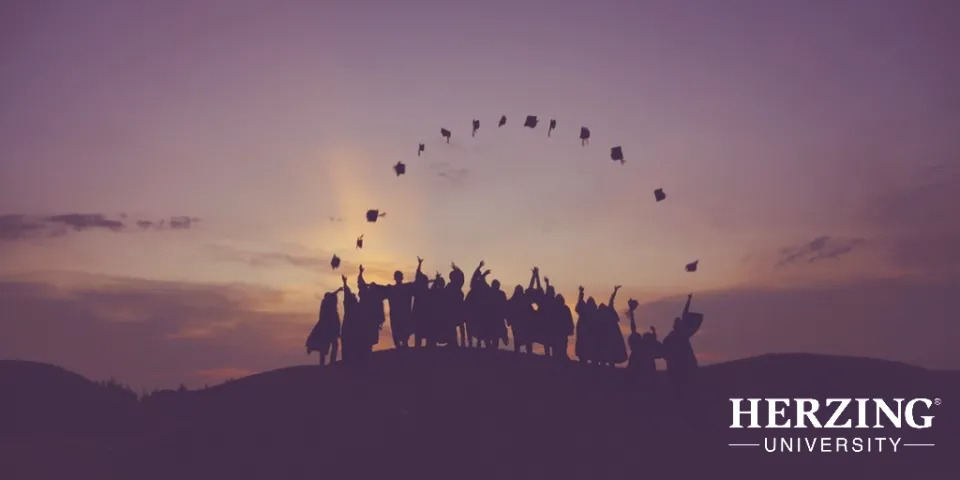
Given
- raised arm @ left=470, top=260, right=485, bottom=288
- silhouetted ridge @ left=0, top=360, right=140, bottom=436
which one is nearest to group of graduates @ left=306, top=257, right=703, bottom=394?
raised arm @ left=470, top=260, right=485, bottom=288

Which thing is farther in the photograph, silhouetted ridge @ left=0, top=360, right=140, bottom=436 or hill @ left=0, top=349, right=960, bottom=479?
silhouetted ridge @ left=0, top=360, right=140, bottom=436

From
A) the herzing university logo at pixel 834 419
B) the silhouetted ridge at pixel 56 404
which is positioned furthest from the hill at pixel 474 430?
the silhouetted ridge at pixel 56 404

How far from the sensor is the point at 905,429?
22.4m

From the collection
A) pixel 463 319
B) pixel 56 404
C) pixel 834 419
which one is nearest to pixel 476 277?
pixel 463 319

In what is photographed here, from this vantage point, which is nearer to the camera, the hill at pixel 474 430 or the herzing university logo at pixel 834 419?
the hill at pixel 474 430

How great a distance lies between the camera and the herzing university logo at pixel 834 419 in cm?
2098

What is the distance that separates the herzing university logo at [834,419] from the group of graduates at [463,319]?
378 cm

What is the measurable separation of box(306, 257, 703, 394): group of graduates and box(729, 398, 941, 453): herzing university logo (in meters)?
3.78

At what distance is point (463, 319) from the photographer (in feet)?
85.4

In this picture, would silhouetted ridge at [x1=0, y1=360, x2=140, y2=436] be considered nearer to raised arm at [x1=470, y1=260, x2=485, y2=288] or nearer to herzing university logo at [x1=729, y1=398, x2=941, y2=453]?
raised arm at [x1=470, y1=260, x2=485, y2=288]

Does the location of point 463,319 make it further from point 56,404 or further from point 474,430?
point 56,404

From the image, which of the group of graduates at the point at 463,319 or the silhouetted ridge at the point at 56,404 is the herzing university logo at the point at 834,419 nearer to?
the group of graduates at the point at 463,319

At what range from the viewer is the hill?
18.9m

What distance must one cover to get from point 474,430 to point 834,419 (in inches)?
374
